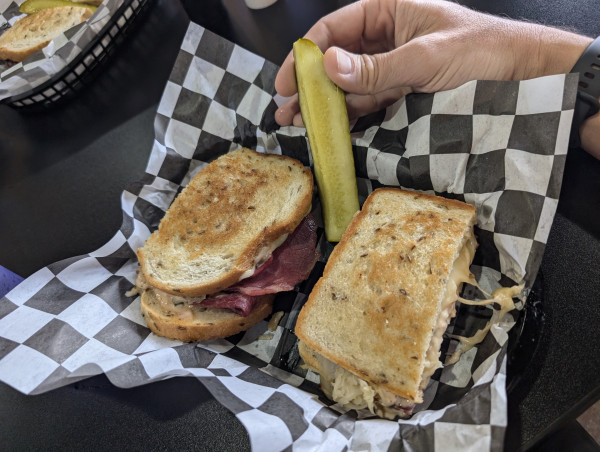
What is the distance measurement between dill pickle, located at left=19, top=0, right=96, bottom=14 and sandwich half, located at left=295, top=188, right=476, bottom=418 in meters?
2.39

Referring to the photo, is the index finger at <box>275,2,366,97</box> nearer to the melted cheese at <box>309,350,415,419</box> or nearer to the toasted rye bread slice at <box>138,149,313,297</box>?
the toasted rye bread slice at <box>138,149,313,297</box>

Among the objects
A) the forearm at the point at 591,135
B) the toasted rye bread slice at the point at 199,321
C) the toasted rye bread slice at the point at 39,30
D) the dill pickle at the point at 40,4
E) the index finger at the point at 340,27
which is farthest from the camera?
the dill pickle at the point at 40,4

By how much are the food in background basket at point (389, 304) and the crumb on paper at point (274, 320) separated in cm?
22

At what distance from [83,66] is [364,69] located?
5.40ft

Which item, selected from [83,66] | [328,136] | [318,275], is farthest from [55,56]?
[318,275]

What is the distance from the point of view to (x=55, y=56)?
2152 mm

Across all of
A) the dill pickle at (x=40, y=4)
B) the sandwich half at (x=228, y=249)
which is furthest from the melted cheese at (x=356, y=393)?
the dill pickle at (x=40, y=4)

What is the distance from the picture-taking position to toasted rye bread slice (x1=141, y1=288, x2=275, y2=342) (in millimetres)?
1540

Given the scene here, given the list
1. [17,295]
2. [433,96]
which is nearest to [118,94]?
[17,295]

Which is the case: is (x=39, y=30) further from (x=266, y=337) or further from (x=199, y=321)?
(x=266, y=337)

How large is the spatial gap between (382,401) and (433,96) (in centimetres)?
102

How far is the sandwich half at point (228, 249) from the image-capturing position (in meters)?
1.57

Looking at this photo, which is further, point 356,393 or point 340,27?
point 340,27

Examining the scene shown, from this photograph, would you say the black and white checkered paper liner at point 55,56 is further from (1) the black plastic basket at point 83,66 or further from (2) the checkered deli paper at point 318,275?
(2) the checkered deli paper at point 318,275
